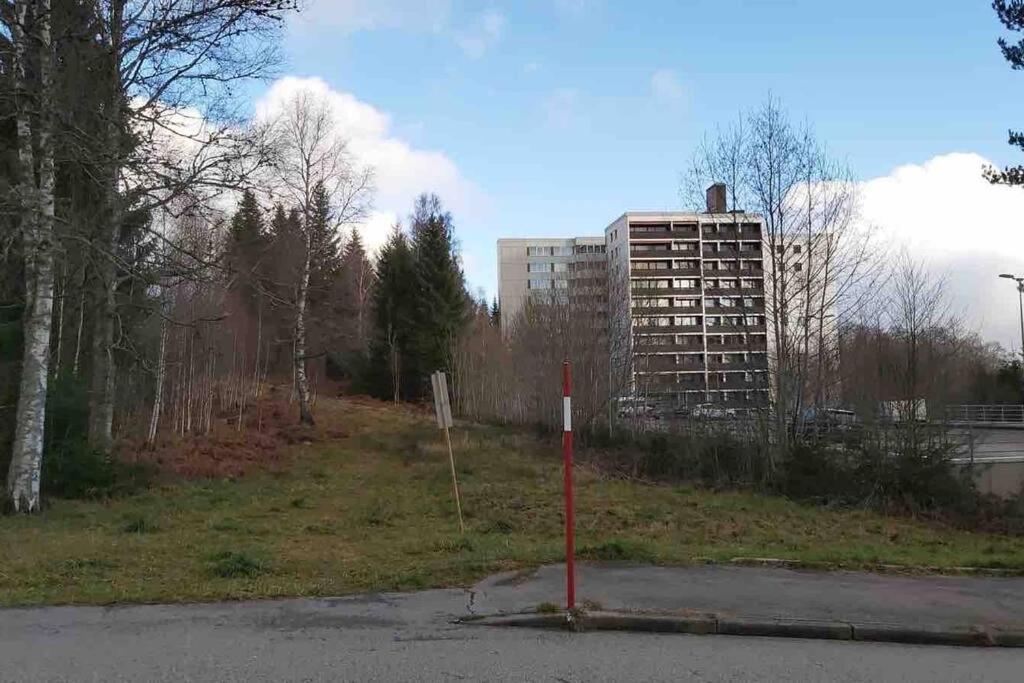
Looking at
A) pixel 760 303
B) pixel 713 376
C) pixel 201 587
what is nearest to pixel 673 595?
pixel 201 587

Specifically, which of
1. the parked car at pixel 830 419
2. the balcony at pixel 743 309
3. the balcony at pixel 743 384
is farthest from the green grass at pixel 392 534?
the balcony at pixel 743 309

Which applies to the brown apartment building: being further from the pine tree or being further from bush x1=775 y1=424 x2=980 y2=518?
the pine tree

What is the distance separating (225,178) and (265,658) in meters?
11.9

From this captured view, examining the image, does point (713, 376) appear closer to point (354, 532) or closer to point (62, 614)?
Result: point (354, 532)

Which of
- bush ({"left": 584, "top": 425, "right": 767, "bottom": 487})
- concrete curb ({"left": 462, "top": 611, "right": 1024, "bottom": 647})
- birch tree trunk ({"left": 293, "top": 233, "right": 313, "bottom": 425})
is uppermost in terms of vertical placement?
birch tree trunk ({"left": 293, "top": 233, "right": 313, "bottom": 425})

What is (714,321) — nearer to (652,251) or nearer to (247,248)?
(247,248)

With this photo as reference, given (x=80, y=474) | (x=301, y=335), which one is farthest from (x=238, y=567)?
(x=301, y=335)

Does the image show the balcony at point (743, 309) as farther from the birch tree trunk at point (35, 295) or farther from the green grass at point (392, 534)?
the birch tree trunk at point (35, 295)

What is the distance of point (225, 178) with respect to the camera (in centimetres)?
1559

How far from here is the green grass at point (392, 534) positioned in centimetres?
876

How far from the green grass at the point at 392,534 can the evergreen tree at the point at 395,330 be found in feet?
68.2

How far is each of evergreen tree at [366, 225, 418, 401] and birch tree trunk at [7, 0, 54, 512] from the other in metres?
31.2

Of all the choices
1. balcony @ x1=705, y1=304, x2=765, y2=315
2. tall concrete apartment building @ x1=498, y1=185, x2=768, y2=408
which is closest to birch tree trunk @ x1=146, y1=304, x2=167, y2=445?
tall concrete apartment building @ x1=498, y1=185, x2=768, y2=408

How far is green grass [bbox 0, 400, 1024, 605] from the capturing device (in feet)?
28.7
